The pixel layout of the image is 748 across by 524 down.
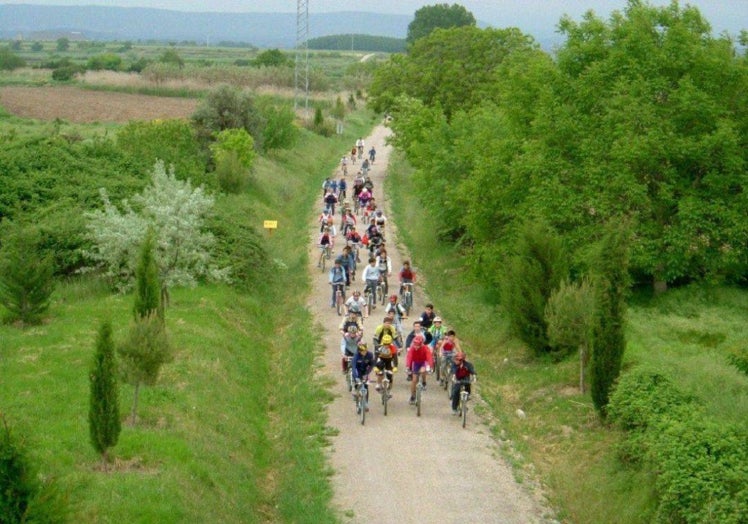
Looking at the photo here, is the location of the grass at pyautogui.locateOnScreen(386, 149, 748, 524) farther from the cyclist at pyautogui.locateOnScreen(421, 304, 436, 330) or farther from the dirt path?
the cyclist at pyautogui.locateOnScreen(421, 304, 436, 330)

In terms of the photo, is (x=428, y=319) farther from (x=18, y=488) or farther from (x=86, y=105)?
(x=86, y=105)

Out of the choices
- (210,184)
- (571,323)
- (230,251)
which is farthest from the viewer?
(210,184)

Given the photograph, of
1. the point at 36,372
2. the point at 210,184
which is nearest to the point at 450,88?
the point at 210,184

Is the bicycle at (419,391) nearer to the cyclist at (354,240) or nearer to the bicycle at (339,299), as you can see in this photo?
the bicycle at (339,299)

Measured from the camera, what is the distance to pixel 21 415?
54.1 feet

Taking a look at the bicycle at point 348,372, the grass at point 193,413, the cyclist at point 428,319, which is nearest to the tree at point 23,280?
the grass at point 193,413

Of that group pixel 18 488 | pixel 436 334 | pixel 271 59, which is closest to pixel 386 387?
pixel 436 334

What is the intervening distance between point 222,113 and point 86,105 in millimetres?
27914

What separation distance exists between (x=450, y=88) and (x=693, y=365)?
41.8 m

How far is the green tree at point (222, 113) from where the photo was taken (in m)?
52.4

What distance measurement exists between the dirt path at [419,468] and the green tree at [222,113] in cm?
3276

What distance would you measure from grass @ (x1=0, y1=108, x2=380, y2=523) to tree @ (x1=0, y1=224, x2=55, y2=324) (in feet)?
1.43

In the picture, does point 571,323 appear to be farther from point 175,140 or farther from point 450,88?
point 450,88

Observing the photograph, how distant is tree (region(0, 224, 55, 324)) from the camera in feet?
74.4
